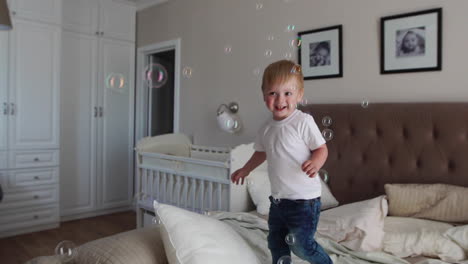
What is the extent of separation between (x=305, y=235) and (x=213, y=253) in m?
0.30

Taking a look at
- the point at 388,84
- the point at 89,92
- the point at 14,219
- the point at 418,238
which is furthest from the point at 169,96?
the point at 418,238

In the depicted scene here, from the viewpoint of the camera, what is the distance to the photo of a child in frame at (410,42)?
213 centimetres

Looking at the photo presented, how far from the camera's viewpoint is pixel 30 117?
3309 millimetres

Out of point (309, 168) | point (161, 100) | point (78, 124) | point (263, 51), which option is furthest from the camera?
point (161, 100)

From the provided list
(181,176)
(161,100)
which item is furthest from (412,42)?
(161,100)

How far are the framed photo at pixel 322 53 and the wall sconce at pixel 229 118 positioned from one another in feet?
2.35

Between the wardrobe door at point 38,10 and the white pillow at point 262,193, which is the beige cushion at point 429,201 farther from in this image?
the wardrobe door at point 38,10

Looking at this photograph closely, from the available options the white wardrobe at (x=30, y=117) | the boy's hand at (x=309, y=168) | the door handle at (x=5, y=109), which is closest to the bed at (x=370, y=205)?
the boy's hand at (x=309, y=168)

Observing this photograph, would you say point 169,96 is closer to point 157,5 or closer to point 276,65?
point 157,5

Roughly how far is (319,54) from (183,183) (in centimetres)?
135

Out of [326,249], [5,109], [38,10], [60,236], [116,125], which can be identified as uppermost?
[38,10]

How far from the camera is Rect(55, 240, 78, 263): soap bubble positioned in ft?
3.65

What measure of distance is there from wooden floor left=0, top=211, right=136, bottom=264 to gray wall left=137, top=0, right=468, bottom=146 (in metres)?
1.20

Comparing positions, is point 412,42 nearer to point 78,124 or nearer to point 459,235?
point 459,235
